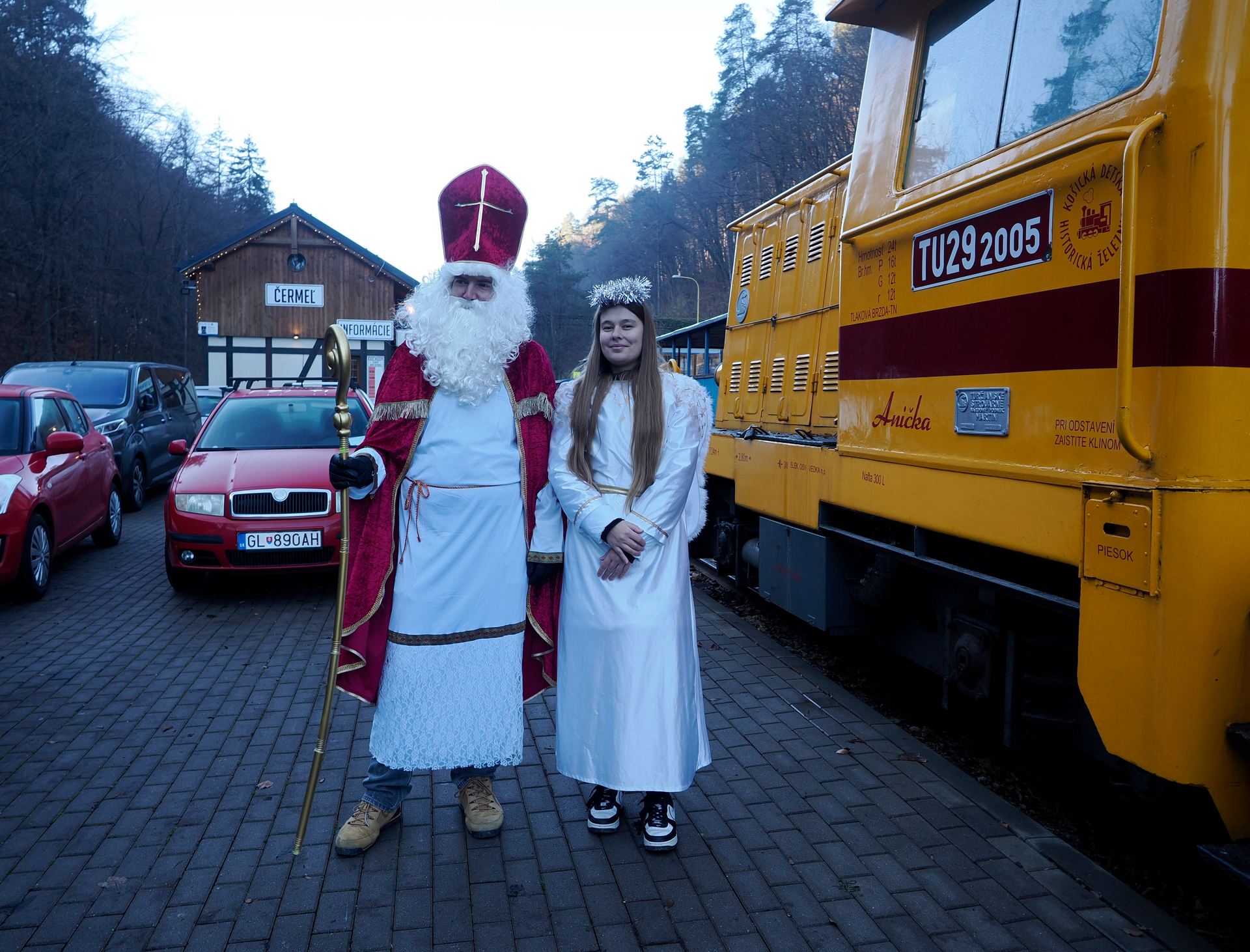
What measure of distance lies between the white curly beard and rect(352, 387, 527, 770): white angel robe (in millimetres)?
95

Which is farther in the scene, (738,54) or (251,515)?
(738,54)

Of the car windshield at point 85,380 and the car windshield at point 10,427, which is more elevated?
the car windshield at point 85,380

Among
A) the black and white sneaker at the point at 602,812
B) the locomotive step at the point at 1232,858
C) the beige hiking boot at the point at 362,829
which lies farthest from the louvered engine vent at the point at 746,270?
the locomotive step at the point at 1232,858

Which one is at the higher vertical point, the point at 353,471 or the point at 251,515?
the point at 353,471

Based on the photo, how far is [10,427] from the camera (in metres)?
7.63

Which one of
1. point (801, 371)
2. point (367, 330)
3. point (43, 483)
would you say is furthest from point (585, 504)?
point (367, 330)

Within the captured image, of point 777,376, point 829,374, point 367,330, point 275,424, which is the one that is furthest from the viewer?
point 367,330

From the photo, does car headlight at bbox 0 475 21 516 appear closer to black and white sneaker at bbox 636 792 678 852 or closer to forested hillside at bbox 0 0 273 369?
black and white sneaker at bbox 636 792 678 852

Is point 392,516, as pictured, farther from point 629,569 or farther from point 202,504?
point 202,504

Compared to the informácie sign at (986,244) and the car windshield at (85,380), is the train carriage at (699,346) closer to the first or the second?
the informácie sign at (986,244)

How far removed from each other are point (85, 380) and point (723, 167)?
1772 inches

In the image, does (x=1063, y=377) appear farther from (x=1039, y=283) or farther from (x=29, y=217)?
(x=29, y=217)

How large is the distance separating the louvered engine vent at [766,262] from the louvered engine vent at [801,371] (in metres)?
1.05

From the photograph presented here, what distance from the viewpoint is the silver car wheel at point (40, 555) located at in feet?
23.3
